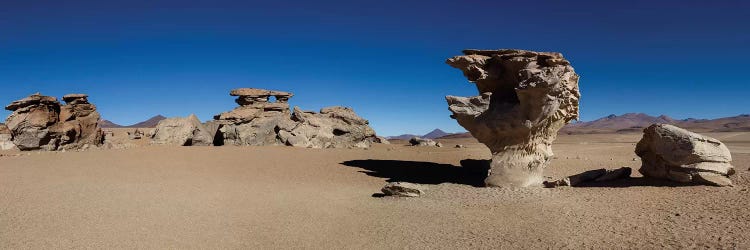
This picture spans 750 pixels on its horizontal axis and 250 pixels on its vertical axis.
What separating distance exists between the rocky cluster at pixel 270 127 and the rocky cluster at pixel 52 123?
5.03 m

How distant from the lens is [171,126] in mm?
25516

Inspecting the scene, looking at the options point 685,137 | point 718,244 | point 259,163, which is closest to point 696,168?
point 685,137

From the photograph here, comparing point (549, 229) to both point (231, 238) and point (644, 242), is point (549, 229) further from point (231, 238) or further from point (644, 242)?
point (231, 238)

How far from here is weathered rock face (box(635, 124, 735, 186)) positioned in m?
11.0

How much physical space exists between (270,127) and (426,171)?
12600 mm

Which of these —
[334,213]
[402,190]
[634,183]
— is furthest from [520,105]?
[334,213]

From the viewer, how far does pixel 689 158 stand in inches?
438

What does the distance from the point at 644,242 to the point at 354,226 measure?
5.26 meters

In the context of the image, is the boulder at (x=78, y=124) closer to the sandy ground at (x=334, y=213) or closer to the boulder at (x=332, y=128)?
the sandy ground at (x=334, y=213)

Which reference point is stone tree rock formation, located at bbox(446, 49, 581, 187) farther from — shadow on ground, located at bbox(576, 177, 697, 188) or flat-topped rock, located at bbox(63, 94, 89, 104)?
flat-topped rock, located at bbox(63, 94, 89, 104)

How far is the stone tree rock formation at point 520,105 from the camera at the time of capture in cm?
1274

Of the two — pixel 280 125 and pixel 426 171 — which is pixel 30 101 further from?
pixel 426 171

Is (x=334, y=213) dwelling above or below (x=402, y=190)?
below

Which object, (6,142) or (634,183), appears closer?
(634,183)
